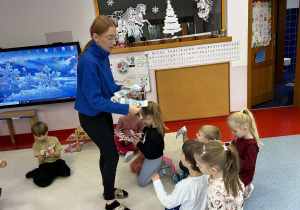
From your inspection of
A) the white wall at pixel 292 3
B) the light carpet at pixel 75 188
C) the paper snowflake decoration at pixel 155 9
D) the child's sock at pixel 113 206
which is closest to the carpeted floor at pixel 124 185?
the light carpet at pixel 75 188

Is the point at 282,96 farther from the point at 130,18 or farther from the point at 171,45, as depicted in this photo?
the point at 130,18

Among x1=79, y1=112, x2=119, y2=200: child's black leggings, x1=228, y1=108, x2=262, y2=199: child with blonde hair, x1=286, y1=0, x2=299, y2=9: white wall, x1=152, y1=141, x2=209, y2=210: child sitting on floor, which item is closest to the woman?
x1=79, y1=112, x2=119, y2=200: child's black leggings

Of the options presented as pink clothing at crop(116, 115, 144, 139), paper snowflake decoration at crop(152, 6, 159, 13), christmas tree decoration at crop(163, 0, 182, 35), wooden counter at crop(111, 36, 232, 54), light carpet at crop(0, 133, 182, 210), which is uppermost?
paper snowflake decoration at crop(152, 6, 159, 13)

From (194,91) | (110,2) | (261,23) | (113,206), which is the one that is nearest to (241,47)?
(261,23)

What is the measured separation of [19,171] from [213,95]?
293 centimetres

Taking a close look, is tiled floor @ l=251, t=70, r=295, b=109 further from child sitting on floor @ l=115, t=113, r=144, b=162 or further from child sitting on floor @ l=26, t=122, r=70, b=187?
child sitting on floor @ l=26, t=122, r=70, b=187

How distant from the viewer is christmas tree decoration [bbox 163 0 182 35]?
3703 millimetres

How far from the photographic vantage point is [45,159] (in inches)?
115

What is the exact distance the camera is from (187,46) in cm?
375

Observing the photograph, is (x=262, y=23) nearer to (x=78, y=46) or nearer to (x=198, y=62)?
(x=198, y=62)

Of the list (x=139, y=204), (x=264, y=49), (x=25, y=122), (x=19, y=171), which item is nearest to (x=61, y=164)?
(x=19, y=171)

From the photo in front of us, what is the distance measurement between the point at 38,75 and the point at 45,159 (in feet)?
4.71

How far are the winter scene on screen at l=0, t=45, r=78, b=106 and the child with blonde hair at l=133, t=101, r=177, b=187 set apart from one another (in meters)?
1.83

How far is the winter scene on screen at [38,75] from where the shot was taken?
3.67 metres
